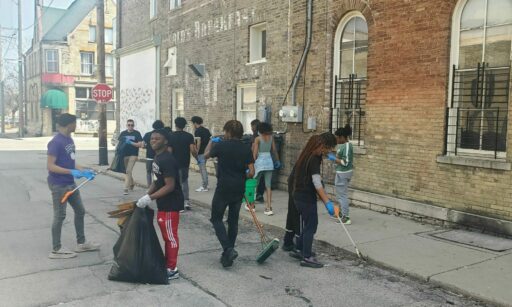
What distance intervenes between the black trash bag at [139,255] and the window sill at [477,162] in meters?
5.00

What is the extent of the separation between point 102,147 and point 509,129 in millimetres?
14430

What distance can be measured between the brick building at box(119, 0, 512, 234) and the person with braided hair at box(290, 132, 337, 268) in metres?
3.01

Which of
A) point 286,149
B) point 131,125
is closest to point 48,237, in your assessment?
point 131,125

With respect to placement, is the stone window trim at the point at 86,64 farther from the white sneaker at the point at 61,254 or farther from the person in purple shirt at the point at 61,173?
the white sneaker at the point at 61,254

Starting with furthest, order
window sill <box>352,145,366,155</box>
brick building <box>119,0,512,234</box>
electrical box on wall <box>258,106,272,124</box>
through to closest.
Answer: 1. electrical box on wall <box>258,106,272,124</box>
2. window sill <box>352,145,366,155</box>
3. brick building <box>119,0,512,234</box>

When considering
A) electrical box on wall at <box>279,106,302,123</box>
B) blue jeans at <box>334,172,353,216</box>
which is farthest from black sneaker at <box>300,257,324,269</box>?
electrical box on wall at <box>279,106,302,123</box>

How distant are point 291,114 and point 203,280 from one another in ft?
20.8

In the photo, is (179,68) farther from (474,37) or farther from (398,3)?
(474,37)

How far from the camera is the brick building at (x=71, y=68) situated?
137 feet

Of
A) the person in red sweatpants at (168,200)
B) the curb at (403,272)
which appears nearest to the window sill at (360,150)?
the curb at (403,272)

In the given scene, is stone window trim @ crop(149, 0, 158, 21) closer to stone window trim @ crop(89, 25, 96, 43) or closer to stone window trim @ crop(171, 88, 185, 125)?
stone window trim @ crop(171, 88, 185, 125)

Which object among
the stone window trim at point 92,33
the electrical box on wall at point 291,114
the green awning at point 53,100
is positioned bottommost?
the electrical box on wall at point 291,114

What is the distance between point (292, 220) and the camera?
262 inches

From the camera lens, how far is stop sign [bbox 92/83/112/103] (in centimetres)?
1716
